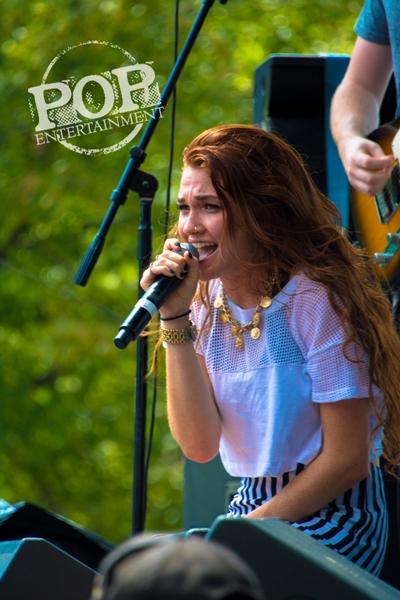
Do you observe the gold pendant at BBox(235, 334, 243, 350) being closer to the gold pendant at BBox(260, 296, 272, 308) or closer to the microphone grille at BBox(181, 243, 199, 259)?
the gold pendant at BBox(260, 296, 272, 308)

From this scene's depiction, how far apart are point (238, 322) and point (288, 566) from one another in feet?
3.17

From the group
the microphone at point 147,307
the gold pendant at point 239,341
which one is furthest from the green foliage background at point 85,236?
the microphone at point 147,307

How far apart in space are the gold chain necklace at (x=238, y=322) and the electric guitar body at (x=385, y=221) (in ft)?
1.64

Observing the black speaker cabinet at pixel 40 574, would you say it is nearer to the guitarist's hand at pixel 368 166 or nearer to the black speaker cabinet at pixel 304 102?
the guitarist's hand at pixel 368 166

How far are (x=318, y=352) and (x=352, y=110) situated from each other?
1.00 m

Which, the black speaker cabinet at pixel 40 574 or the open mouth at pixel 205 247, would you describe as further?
the open mouth at pixel 205 247

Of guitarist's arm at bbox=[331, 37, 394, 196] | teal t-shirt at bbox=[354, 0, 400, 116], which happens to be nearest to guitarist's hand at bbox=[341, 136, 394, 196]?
guitarist's arm at bbox=[331, 37, 394, 196]

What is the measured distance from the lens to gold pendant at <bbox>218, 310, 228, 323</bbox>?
1919mm

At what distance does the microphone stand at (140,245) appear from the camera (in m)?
2.14

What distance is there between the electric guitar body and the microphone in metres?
0.70

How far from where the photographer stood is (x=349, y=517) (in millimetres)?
1716

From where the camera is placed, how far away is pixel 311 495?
5.48ft

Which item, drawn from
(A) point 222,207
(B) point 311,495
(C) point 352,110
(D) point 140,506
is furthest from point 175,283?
(C) point 352,110

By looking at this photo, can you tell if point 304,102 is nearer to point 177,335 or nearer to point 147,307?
point 177,335
